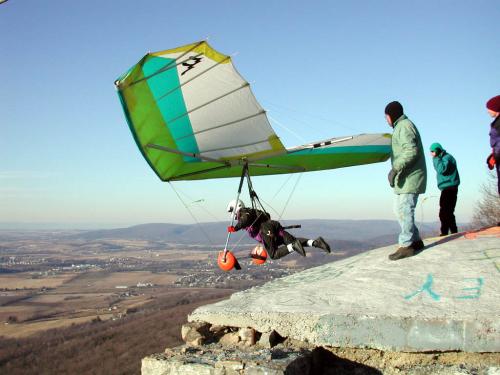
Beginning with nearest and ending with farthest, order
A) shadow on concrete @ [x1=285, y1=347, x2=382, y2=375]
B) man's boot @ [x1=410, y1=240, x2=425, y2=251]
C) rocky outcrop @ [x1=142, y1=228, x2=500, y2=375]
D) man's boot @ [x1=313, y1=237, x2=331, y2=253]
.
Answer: rocky outcrop @ [x1=142, y1=228, x2=500, y2=375]
shadow on concrete @ [x1=285, y1=347, x2=382, y2=375]
man's boot @ [x1=410, y1=240, x2=425, y2=251]
man's boot @ [x1=313, y1=237, x2=331, y2=253]

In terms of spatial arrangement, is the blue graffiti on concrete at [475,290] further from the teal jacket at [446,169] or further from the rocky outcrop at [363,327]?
the teal jacket at [446,169]

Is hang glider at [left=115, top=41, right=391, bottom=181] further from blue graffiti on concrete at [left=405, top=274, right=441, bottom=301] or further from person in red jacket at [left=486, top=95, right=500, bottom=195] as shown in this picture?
blue graffiti on concrete at [left=405, top=274, right=441, bottom=301]

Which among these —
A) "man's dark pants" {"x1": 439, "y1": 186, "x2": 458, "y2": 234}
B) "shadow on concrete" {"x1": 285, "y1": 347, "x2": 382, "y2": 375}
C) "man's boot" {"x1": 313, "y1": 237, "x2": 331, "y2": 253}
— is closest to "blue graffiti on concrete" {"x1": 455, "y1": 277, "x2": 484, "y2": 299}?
"shadow on concrete" {"x1": 285, "y1": 347, "x2": 382, "y2": 375}

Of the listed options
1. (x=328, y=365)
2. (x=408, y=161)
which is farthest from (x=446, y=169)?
(x=328, y=365)

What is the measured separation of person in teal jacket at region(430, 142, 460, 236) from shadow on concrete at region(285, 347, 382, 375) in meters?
4.32

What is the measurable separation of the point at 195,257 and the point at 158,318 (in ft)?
282

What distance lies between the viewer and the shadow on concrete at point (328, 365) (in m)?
3.88

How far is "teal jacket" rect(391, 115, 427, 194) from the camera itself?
5457mm


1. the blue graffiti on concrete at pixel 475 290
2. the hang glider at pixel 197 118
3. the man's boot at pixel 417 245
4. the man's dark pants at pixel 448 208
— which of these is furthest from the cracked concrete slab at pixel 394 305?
the hang glider at pixel 197 118

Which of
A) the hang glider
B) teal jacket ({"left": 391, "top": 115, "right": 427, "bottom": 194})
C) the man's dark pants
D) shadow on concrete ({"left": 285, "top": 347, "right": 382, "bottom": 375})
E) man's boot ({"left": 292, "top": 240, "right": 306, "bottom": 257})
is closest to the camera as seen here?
shadow on concrete ({"left": 285, "top": 347, "right": 382, "bottom": 375})

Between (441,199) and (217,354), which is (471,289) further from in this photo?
(441,199)

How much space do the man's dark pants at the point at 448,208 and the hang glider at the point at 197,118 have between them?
6.86ft

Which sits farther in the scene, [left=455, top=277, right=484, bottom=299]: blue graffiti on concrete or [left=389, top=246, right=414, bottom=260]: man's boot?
[left=389, top=246, right=414, bottom=260]: man's boot

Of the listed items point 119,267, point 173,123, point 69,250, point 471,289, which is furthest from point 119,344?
point 69,250
